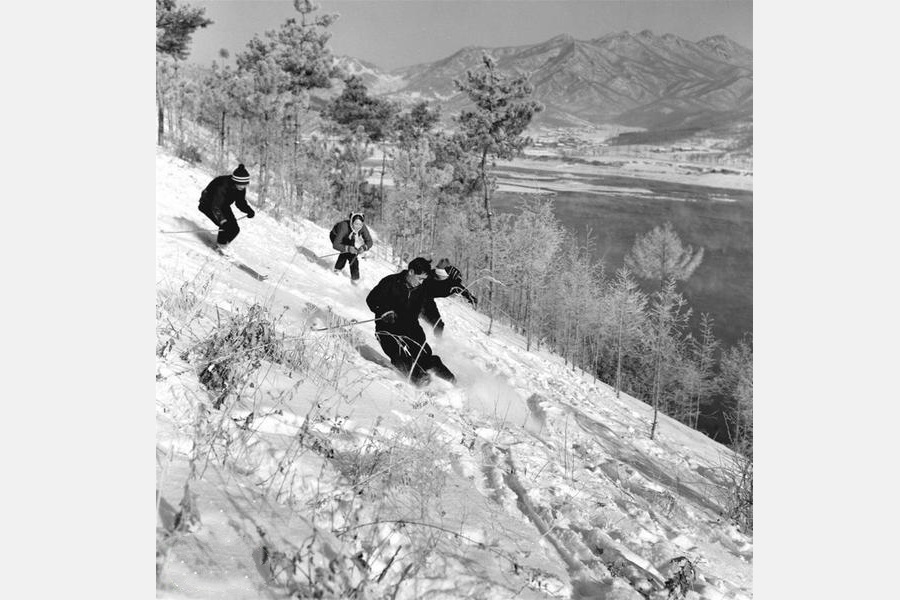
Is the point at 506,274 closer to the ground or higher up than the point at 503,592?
higher up

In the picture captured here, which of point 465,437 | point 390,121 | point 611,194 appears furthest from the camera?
point 390,121

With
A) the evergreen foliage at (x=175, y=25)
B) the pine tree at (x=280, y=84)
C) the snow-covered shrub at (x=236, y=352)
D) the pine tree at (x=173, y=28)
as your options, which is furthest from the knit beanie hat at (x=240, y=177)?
the pine tree at (x=280, y=84)

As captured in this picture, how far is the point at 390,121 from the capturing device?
25875 mm

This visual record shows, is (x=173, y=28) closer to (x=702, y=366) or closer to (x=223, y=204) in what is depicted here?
(x=223, y=204)

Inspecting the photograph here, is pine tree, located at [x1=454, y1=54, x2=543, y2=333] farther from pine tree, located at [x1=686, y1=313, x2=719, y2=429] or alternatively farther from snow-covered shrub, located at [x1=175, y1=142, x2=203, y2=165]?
pine tree, located at [x1=686, y1=313, x2=719, y2=429]

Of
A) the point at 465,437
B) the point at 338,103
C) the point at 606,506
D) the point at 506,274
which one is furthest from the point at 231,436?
the point at 338,103

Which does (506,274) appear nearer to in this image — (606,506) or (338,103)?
(606,506)

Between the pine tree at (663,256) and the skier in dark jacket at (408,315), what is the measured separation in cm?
1110

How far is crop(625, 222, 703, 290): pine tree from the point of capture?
15393 mm

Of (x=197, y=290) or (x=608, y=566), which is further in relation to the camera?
(x=197, y=290)

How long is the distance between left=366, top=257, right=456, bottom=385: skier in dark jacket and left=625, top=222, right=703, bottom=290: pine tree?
11.1 m

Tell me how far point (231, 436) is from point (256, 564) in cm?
61

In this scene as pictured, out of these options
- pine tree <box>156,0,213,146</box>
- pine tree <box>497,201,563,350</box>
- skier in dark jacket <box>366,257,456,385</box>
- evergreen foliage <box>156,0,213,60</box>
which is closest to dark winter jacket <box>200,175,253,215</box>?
pine tree <box>156,0,213,146</box>

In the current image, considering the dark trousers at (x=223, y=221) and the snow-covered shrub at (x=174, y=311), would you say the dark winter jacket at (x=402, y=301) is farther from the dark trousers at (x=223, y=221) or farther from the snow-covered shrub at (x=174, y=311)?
the dark trousers at (x=223, y=221)
